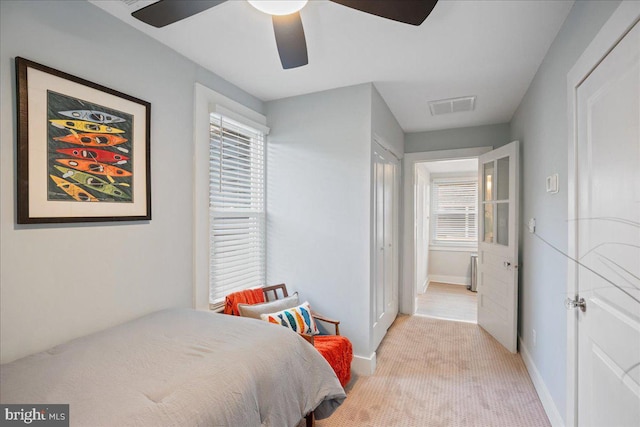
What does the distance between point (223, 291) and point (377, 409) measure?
146cm

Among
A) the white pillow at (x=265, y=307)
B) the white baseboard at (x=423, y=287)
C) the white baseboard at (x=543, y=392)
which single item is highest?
the white pillow at (x=265, y=307)

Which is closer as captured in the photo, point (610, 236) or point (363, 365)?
point (610, 236)

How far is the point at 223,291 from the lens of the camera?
2.54 m

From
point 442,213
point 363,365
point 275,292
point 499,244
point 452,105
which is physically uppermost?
point 452,105

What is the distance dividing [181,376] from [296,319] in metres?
1.29

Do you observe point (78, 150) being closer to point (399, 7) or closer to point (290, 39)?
point (290, 39)

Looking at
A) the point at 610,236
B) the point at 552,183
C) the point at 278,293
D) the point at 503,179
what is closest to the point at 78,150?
the point at 278,293

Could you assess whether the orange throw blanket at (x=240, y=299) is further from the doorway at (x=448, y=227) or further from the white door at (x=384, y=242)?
the doorway at (x=448, y=227)

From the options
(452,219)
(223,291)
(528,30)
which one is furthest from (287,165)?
(452,219)

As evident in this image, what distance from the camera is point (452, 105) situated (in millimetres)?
3088

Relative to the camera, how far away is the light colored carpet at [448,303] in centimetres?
418

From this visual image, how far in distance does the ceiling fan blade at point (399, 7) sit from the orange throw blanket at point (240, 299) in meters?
2.09

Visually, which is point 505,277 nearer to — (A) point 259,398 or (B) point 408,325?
(B) point 408,325

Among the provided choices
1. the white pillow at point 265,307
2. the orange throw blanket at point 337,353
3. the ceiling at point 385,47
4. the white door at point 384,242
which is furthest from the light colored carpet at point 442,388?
the ceiling at point 385,47
